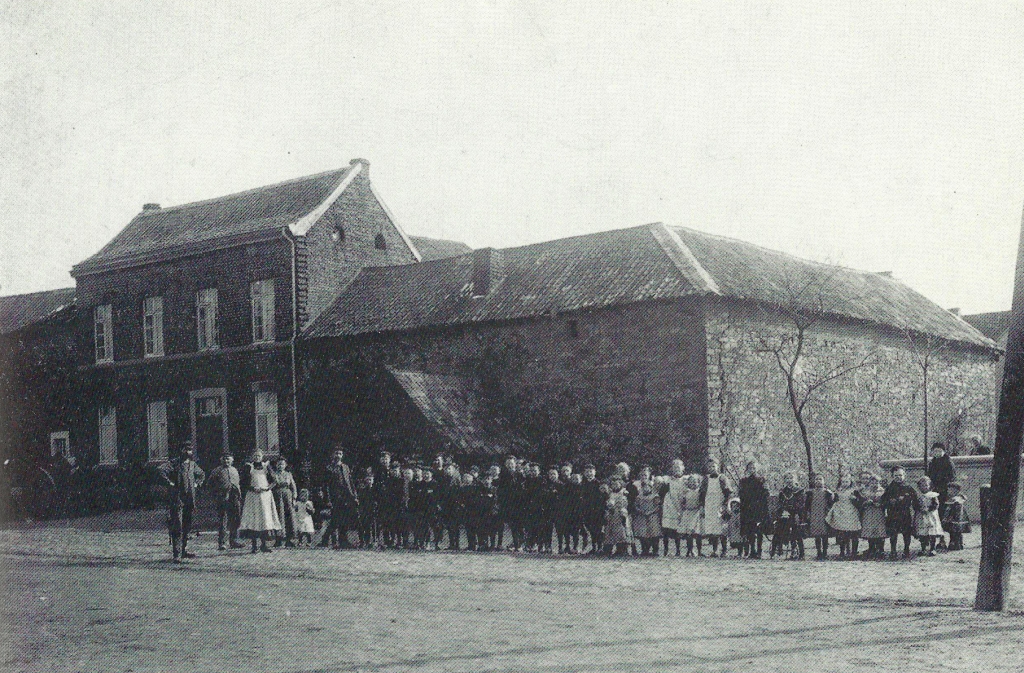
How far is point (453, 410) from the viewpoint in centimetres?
2522

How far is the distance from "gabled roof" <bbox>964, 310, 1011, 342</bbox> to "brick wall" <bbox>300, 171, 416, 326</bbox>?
3394 centimetres

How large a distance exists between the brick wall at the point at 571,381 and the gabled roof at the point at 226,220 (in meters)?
4.99

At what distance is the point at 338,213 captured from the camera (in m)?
31.6

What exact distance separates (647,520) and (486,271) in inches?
498

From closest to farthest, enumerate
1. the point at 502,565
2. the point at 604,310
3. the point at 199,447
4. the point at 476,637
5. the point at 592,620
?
the point at 476,637 → the point at 592,620 → the point at 502,565 → the point at 604,310 → the point at 199,447

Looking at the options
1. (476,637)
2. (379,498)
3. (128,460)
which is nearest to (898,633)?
(476,637)

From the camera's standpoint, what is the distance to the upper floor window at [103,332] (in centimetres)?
3325

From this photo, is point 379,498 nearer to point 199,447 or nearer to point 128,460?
point 199,447

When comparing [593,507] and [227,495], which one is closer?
[593,507]

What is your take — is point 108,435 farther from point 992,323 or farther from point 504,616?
point 992,323

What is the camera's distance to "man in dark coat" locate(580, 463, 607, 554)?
17.5 meters

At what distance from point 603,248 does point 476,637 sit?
19.7 meters

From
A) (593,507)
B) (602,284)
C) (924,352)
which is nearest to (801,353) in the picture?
(602,284)

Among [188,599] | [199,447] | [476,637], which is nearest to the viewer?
[476,637]
